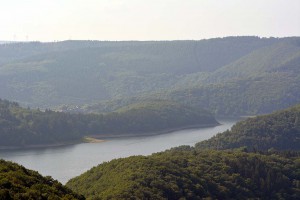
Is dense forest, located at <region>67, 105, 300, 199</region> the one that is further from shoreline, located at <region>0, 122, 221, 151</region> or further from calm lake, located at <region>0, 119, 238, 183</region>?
shoreline, located at <region>0, 122, 221, 151</region>

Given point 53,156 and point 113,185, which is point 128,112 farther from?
point 113,185

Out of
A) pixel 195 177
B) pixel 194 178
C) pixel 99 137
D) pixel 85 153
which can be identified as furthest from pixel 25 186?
pixel 99 137

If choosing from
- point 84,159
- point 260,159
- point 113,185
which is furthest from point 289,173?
point 84,159

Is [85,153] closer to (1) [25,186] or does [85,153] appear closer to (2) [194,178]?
(2) [194,178]

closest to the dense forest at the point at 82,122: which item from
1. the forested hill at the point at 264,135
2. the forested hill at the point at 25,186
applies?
the forested hill at the point at 264,135

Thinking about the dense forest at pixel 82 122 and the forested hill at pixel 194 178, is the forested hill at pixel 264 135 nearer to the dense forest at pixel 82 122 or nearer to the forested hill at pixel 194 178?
the dense forest at pixel 82 122
